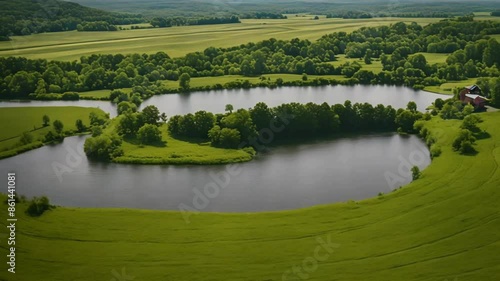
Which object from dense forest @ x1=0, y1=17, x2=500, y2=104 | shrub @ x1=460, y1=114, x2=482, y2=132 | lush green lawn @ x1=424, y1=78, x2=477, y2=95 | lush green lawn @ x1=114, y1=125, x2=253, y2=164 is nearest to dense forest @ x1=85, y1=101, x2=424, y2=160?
lush green lawn @ x1=114, y1=125, x2=253, y2=164

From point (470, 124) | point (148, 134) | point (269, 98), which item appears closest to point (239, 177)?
point (148, 134)

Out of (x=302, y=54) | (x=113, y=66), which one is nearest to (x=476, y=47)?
(x=302, y=54)

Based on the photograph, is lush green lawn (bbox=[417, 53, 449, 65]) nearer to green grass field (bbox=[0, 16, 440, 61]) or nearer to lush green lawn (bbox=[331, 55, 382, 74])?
lush green lawn (bbox=[331, 55, 382, 74])

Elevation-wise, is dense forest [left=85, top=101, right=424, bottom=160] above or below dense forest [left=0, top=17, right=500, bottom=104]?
below

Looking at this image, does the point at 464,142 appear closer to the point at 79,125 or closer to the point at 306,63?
the point at 79,125

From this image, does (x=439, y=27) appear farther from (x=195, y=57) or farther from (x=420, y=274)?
(x=420, y=274)

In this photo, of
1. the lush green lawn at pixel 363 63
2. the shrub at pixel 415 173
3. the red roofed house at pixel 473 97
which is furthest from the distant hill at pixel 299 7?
the shrub at pixel 415 173

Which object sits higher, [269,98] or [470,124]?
[470,124]
